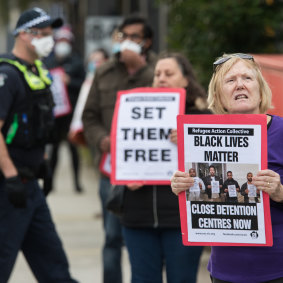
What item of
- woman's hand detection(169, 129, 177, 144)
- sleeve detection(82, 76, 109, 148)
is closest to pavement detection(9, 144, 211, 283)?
sleeve detection(82, 76, 109, 148)

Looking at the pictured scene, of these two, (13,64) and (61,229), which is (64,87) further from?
(13,64)

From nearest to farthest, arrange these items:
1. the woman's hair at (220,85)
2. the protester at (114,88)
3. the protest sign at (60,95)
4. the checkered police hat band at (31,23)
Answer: the woman's hair at (220,85) < the checkered police hat band at (31,23) < the protester at (114,88) < the protest sign at (60,95)

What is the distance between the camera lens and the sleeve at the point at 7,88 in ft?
15.6

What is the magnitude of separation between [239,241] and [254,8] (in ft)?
15.8

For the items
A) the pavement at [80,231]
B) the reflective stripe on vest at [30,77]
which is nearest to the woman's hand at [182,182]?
the reflective stripe on vest at [30,77]

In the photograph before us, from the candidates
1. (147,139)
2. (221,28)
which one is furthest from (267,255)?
(221,28)

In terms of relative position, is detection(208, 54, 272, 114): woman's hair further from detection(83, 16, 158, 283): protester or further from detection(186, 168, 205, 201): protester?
detection(83, 16, 158, 283): protester

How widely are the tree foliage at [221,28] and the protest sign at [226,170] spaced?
4.45m

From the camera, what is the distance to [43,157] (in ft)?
17.1

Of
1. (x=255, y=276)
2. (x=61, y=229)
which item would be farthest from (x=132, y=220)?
(x=61, y=229)

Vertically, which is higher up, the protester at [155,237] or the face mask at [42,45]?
the face mask at [42,45]

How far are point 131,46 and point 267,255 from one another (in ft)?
9.35

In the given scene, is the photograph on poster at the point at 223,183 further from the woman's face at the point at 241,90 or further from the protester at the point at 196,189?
the woman's face at the point at 241,90

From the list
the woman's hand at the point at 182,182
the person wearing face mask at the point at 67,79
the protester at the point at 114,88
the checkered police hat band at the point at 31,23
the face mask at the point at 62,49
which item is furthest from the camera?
the face mask at the point at 62,49
